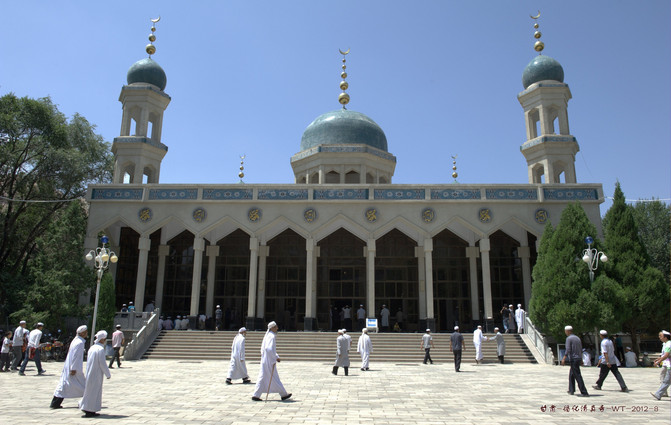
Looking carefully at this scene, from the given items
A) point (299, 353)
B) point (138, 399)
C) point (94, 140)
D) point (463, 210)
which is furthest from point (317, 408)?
point (94, 140)

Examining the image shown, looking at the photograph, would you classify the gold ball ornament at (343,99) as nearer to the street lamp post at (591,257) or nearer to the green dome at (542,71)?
the green dome at (542,71)

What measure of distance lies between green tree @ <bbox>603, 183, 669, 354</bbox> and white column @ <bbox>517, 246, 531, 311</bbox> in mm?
4139

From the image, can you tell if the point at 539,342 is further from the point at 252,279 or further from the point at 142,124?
the point at 142,124

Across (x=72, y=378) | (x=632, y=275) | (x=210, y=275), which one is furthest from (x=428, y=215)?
(x=72, y=378)

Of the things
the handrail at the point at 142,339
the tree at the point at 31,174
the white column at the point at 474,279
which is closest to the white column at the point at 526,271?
the white column at the point at 474,279

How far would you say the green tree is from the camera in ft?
55.5

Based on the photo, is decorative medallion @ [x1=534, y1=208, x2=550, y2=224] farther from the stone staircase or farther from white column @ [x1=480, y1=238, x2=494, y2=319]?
the stone staircase

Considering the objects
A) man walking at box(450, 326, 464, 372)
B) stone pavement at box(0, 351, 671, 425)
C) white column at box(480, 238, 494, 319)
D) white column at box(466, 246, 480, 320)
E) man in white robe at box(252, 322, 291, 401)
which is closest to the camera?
stone pavement at box(0, 351, 671, 425)

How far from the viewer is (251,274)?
70.4 feet

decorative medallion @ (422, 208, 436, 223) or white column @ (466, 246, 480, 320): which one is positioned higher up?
decorative medallion @ (422, 208, 436, 223)

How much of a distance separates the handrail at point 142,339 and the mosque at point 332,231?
2026 mm

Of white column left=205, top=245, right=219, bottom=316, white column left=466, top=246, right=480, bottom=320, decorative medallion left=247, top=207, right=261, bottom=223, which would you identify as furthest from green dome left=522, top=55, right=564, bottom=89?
white column left=205, top=245, right=219, bottom=316

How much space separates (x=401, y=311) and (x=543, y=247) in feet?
24.3

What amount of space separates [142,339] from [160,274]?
579cm
